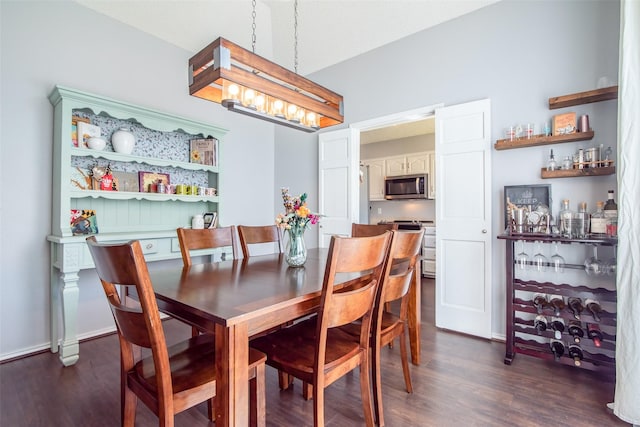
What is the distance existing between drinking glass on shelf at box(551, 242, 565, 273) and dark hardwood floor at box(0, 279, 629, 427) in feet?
2.27

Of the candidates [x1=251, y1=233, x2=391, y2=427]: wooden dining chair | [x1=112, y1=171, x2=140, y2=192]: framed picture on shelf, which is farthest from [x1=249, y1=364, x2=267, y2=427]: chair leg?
[x1=112, y1=171, x2=140, y2=192]: framed picture on shelf

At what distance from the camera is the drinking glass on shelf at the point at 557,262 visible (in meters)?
2.24

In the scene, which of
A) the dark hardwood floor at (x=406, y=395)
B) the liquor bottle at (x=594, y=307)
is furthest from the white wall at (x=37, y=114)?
the liquor bottle at (x=594, y=307)

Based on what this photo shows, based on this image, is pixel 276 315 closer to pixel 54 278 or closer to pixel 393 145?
pixel 54 278

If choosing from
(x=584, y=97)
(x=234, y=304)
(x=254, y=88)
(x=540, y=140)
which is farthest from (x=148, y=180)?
(x=584, y=97)

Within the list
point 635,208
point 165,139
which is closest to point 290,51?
point 165,139

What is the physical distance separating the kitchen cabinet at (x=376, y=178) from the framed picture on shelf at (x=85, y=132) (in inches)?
184

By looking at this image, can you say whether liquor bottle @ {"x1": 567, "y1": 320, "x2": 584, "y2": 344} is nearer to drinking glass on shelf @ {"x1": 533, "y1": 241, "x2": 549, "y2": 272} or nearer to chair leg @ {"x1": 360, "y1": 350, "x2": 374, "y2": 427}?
drinking glass on shelf @ {"x1": 533, "y1": 241, "x2": 549, "y2": 272}

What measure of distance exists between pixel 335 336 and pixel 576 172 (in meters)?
2.12

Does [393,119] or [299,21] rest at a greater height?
[299,21]

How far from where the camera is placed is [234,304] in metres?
1.10

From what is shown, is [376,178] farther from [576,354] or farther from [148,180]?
[576,354]

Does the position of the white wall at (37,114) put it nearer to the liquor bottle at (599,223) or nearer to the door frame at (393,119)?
the door frame at (393,119)

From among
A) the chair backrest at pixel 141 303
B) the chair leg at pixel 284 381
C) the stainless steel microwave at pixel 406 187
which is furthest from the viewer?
the stainless steel microwave at pixel 406 187
